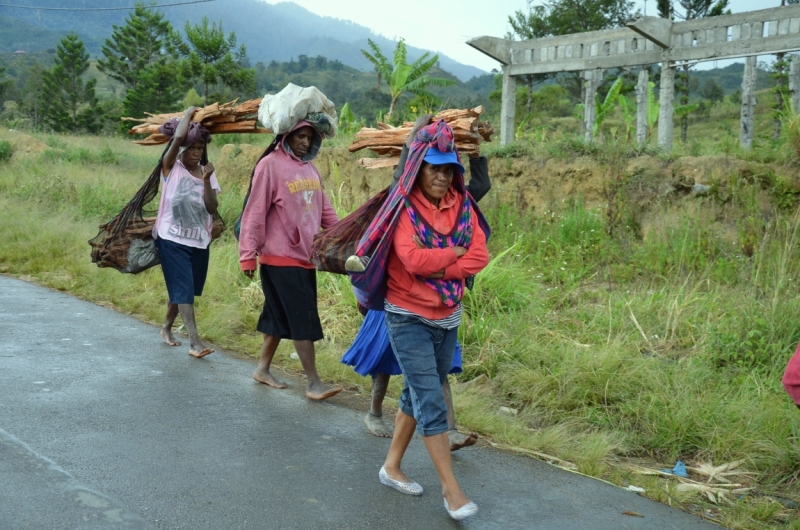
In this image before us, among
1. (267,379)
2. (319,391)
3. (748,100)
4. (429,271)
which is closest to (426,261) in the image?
(429,271)

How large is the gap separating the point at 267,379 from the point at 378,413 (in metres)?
1.25

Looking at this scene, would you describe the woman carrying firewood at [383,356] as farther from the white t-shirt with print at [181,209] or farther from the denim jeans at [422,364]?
the white t-shirt with print at [181,209]

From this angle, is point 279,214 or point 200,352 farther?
point 200,352

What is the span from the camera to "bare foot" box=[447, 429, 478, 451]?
479 centimetres

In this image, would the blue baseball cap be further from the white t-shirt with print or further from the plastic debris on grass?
the white t-shirt with print

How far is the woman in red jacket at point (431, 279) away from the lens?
391 cm

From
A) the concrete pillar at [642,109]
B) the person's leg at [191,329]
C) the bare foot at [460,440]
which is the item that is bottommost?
the bare foot at [460,440]

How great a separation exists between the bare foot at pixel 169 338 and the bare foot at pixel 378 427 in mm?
2666

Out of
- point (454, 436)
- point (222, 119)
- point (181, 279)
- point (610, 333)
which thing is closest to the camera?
point (454, 436)

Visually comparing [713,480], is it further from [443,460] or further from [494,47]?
[494,47]

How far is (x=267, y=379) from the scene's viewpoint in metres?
6.18

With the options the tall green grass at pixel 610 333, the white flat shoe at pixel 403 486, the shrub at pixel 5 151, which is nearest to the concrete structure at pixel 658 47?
the tall green grass at pixel 610 333

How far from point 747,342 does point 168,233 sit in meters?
4.62

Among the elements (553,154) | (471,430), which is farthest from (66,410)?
(553,154)
